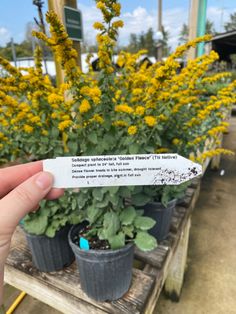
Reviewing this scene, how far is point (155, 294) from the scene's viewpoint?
3.82 ft

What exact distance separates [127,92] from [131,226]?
2.21 feet

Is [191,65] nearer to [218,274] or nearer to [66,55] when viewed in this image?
[66,55]

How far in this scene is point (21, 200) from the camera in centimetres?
58

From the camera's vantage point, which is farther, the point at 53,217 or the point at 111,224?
the point at 53,217

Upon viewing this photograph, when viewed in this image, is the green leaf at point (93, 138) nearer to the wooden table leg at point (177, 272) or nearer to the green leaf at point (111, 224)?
the green leaf at point (111, 224)

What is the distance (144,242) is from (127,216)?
123 mm

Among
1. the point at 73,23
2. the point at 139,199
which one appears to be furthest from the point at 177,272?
the point at 73,23

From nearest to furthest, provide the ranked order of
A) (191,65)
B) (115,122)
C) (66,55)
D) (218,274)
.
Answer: (66,55), (115,122), (191,65), (218,274)

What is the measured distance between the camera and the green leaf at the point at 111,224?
3.15 ft

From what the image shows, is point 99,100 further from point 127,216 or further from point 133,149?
point 127,216

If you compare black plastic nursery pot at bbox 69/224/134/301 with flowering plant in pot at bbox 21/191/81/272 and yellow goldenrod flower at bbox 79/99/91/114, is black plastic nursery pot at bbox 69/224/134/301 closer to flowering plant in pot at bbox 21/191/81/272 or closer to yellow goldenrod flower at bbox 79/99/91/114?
flowering plant in pot at bbox 21/191/81/272

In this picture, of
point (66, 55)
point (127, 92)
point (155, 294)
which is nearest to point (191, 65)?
point (127, 92)

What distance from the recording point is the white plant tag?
617 mm

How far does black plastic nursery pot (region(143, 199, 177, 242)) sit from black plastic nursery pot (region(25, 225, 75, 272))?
440 mm
